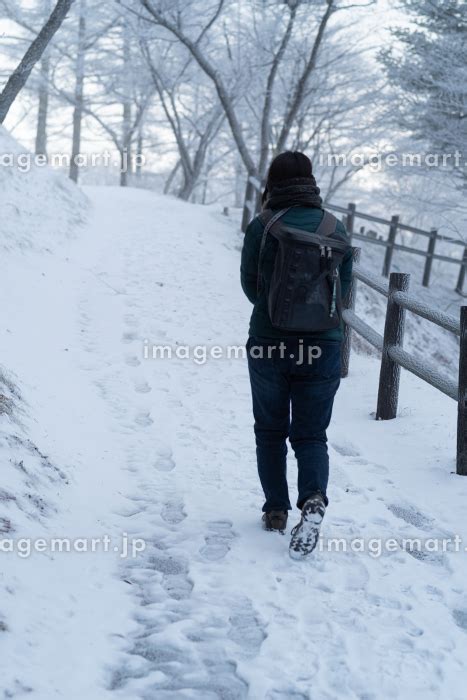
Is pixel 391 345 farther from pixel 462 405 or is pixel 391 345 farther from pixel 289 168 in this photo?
pixel 289 168

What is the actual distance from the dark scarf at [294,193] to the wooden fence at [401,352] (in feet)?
5.21

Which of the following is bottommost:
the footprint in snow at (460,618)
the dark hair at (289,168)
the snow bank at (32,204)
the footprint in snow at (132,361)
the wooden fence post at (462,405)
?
the footprint in snow at (132,361)

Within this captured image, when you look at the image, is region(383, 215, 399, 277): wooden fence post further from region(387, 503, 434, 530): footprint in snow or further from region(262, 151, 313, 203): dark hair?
region(262, 151, 313, 203): dark hair

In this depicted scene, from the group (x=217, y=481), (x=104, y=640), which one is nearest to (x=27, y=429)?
(x=217, y=481)

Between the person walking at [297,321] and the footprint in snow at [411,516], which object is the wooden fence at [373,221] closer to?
the footprint in snow at [411,516]

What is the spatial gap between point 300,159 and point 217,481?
2.22 metres

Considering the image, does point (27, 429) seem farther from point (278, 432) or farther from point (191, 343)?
point (191, 343)

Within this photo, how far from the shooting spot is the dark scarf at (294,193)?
3.60 m

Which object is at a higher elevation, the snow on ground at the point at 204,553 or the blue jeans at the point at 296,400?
the blue jeans at the point at 296,400

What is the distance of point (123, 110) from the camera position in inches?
1120

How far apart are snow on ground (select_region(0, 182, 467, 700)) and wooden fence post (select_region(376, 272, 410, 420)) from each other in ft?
0.60

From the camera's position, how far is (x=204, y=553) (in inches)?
147

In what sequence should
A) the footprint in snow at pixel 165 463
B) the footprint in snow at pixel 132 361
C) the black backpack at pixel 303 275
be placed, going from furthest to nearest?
1. the footprint in snow at pixel 132 361
2. the footprint in snow at pixel 165 463
3. the black backpack at pixel 303 275

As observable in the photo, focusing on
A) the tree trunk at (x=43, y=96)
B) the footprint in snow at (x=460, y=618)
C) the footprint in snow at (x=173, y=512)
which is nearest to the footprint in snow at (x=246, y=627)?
the footprint in snow at (x=460, y=618)
